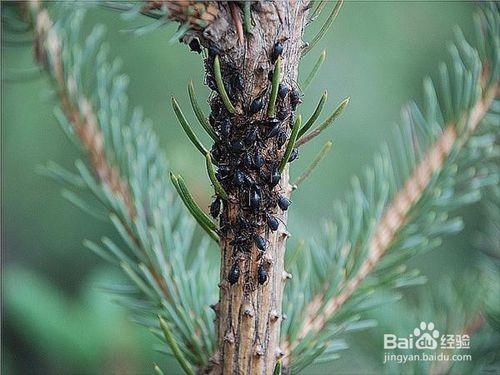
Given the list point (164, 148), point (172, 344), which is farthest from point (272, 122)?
point (164, 148)

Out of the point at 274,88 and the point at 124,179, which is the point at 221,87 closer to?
the point at 274,88

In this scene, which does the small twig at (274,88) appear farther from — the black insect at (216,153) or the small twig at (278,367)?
A: the small twig at (278,367)

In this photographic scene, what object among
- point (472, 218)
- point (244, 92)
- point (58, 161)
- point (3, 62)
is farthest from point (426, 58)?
point (244, 92)

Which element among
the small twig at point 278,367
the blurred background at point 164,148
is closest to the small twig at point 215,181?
the small twig at point 278,367

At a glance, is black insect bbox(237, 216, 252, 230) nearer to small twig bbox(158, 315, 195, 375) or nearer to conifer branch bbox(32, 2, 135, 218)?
small twig bbox(158, 315, 195, 375)

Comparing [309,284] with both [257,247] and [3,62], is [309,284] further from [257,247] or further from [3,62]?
[3,62]
